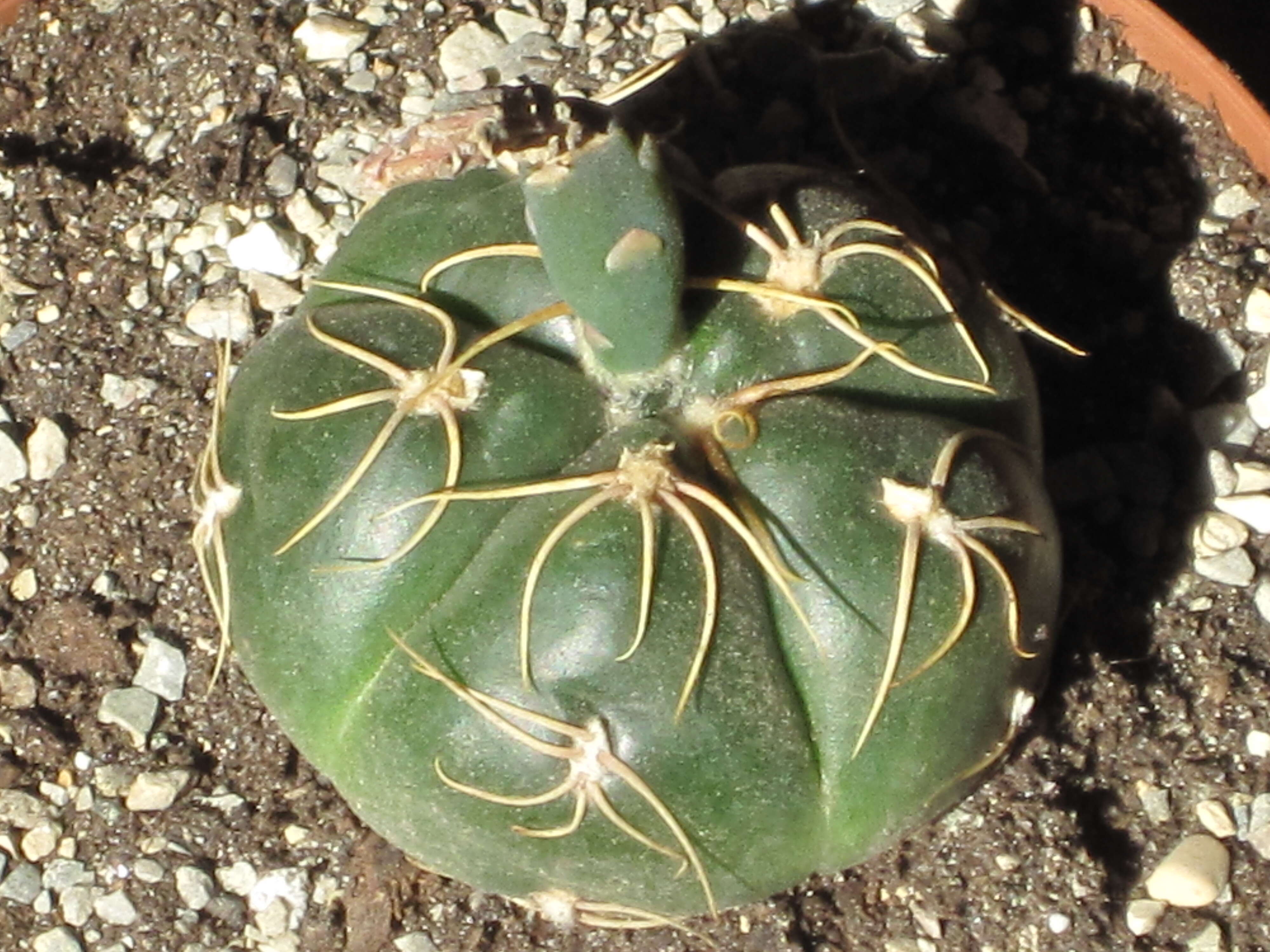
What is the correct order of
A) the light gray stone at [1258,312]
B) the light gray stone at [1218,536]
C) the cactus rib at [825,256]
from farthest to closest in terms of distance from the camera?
the light gray stone at [1258,312], the light gray stone at [1218,536], the cactus rib at [825,256]

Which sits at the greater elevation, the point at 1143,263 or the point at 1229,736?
the point at 1143,263

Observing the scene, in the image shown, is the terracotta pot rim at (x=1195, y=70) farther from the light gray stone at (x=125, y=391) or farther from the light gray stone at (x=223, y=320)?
the light gray stone at (x=125, y=391)

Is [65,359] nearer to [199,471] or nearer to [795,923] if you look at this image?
[199,471]

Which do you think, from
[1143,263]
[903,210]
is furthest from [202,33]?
[1143,263]

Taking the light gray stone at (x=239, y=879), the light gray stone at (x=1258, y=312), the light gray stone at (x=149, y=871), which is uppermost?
the light gray stone at (x=1258, y=312)

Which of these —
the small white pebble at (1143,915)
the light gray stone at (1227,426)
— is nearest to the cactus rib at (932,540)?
the small white pebble at (1143,915)

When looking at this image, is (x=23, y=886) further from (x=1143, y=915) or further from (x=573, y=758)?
(x=1143, y=915)
